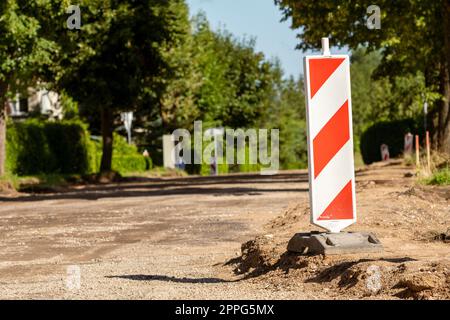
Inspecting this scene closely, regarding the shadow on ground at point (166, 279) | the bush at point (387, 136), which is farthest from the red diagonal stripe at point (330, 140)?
the bush at point (387, 136)

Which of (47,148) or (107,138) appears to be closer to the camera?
(47,148)

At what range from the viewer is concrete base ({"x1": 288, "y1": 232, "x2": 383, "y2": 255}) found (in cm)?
875

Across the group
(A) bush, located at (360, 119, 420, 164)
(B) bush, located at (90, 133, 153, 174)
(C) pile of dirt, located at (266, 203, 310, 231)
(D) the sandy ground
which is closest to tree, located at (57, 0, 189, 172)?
(B) bush, located at (90, 133, 153, 174)

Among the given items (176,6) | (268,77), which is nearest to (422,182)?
(176,6)

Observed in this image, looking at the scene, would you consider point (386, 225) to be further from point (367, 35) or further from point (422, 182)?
point (367, 35)

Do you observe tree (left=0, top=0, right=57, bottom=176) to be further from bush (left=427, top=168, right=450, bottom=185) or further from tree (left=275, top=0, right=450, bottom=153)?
bush (left=427, top=168, right=450, bottom=185)

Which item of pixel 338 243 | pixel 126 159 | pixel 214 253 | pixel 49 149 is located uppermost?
pixel 49 149

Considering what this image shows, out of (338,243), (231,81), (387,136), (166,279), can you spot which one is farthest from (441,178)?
(231,81)

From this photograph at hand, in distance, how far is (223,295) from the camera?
7.57m

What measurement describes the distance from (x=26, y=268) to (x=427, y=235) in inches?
165

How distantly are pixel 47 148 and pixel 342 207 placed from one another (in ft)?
109

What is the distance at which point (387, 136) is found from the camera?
5841 centimetres

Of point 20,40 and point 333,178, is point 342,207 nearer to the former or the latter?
point 333,178

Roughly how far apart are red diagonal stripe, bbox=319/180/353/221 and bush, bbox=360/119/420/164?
46337 mm
